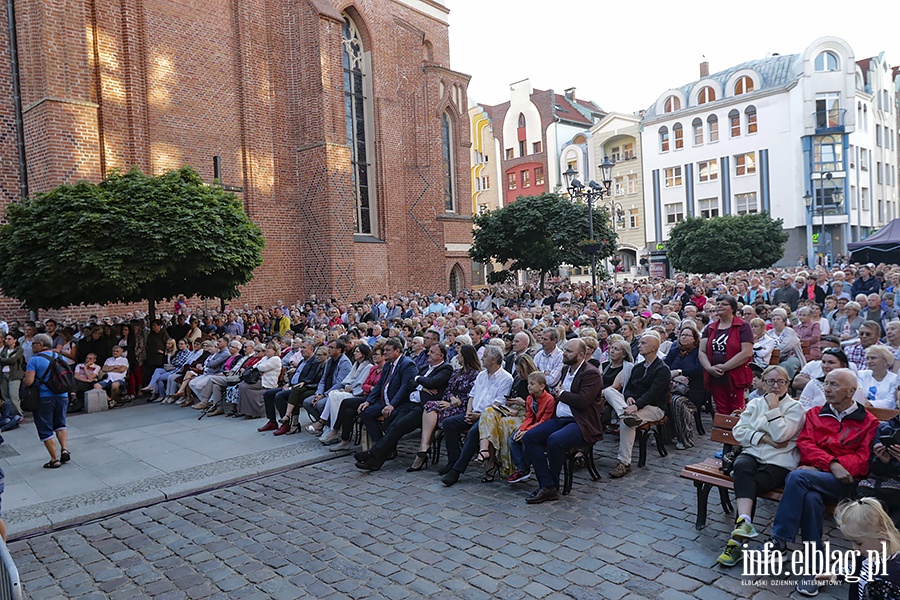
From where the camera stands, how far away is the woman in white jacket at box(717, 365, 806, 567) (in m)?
4.84

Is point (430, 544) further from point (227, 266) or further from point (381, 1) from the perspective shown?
point (381, 1)

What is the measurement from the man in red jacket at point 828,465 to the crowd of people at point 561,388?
0.04ft

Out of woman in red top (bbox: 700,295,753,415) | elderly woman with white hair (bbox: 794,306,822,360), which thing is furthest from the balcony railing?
woman in red top (bbox: 700,295,753,415)

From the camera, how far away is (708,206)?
49344mm

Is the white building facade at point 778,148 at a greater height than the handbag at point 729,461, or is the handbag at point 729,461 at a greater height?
the white building facade at point 778,148

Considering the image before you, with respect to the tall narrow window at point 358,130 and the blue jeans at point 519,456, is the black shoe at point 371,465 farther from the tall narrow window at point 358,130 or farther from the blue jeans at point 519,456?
the tall narrow window at point 358,130

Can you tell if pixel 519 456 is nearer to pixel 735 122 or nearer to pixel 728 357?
pixel 728 357

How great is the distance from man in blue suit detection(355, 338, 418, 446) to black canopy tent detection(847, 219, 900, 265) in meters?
22.6

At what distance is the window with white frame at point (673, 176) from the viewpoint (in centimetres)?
5069

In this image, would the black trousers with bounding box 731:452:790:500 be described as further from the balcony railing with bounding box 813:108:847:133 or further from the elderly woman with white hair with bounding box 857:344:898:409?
the balcony railing with bounding box 813:108:847:133

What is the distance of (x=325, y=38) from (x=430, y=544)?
21.4 m

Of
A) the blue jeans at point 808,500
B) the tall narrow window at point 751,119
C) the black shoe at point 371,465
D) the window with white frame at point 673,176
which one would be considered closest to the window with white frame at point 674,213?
the window with white frame at point 673,176

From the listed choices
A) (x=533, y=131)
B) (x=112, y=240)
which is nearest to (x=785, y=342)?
(x=112, y=240)

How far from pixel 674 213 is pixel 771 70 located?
42.7 feet
